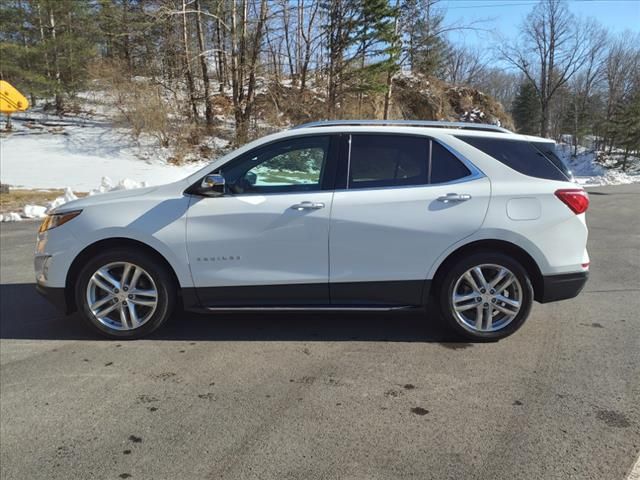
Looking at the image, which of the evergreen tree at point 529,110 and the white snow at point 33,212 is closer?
the white snow at point 33,212

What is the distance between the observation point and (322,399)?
3135 mm

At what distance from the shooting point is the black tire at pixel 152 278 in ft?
13.1

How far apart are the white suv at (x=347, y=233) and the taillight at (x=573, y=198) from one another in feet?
0.04

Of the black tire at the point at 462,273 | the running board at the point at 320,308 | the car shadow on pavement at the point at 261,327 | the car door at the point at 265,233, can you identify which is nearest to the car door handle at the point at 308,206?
the car door at the point at 265,233

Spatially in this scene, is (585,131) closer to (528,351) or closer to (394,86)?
(394,86)

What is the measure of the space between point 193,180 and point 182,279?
837mm

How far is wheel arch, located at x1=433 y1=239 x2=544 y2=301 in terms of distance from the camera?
12.8 feet

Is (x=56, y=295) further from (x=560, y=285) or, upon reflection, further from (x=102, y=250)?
(x=560, y=285)

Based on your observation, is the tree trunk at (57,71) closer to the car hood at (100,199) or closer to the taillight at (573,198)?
the car hood at (100,199)

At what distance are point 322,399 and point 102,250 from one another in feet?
7.56

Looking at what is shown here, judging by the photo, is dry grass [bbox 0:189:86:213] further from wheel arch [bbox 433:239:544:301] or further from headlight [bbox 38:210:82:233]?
wheel arch [bbox 433:239:544:301]

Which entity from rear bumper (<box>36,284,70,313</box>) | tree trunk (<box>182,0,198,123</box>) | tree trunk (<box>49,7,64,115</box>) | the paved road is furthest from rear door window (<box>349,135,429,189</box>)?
tree trunk (<box>49,7,64,115</box>)

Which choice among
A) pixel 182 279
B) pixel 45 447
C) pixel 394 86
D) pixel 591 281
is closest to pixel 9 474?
pixel 45 447

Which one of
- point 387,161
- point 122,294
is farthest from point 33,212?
point 387,161
